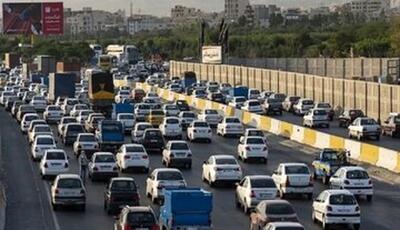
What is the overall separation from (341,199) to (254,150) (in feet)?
68.4

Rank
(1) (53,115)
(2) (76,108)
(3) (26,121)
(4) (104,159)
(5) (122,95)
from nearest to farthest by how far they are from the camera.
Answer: (4) (104,159), (3) (26,121), (1) (53,115), (2) (76,108), (5) (122,95)

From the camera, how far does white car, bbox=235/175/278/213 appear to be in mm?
34969

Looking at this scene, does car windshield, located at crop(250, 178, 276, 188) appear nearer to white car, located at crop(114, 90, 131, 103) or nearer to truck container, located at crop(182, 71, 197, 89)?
white car, located at crop(114, 90, 131, 103)

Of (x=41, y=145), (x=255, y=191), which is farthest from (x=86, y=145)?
(x=255, y=191)

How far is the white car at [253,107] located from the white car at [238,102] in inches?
49.6

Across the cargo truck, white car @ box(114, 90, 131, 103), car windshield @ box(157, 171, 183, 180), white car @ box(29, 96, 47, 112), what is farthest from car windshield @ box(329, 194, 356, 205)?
white car @ box(114, 90, 131, 103)

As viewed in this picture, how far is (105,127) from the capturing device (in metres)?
57.4

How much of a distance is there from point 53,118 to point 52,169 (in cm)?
3293

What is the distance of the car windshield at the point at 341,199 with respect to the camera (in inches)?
1252

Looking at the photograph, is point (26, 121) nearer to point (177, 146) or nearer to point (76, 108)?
point (76, 108)

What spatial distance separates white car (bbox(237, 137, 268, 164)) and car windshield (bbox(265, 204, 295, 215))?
75.0ft

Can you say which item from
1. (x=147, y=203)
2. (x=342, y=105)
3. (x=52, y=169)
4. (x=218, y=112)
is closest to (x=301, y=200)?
(x=147, y=203)

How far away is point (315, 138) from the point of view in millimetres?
60906

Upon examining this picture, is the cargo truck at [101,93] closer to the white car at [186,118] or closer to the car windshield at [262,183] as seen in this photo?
the white car at [186,118]
